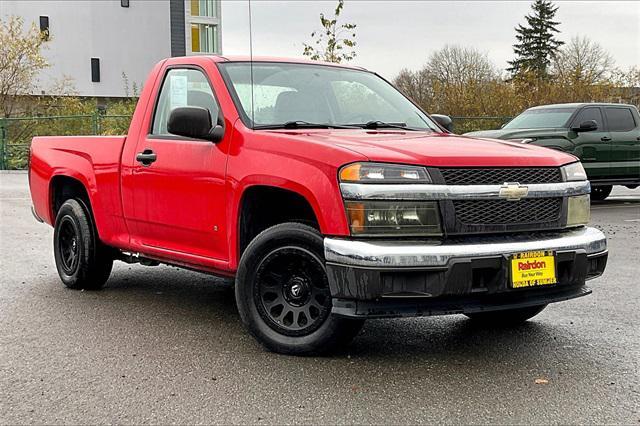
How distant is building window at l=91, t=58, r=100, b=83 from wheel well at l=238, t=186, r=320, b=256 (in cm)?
5274

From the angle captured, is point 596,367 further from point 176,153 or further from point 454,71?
point 454,71

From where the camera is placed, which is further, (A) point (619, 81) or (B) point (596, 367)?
(A) point (619, 81)

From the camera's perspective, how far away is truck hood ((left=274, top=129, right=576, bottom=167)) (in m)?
4.43

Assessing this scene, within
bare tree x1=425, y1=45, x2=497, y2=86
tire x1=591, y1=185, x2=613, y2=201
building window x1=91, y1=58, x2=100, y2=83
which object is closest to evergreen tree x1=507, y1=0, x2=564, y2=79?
bare tree x1=425, y1=45, x2=497, y2=86

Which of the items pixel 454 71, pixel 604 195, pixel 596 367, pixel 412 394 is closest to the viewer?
pixel 412 394

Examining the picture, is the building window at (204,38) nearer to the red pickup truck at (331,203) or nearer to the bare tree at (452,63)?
the bare tree at (452,63)

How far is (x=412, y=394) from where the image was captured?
4.13 meters

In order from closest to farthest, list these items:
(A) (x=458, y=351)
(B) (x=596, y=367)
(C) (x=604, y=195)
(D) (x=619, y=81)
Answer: (B) (x=596, y=367) < (A) (x=458, y=351) < (C) (x=604, y=195) < (D) (x=619, y=81)

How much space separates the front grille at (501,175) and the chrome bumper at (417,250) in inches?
12.2

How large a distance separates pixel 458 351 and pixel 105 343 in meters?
2.17

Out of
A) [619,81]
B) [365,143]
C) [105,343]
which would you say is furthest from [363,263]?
[619,81]

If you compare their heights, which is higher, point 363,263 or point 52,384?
point 363,263

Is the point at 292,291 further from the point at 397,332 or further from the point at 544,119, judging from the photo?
the point at 544,119

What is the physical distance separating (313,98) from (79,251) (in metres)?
2.46
